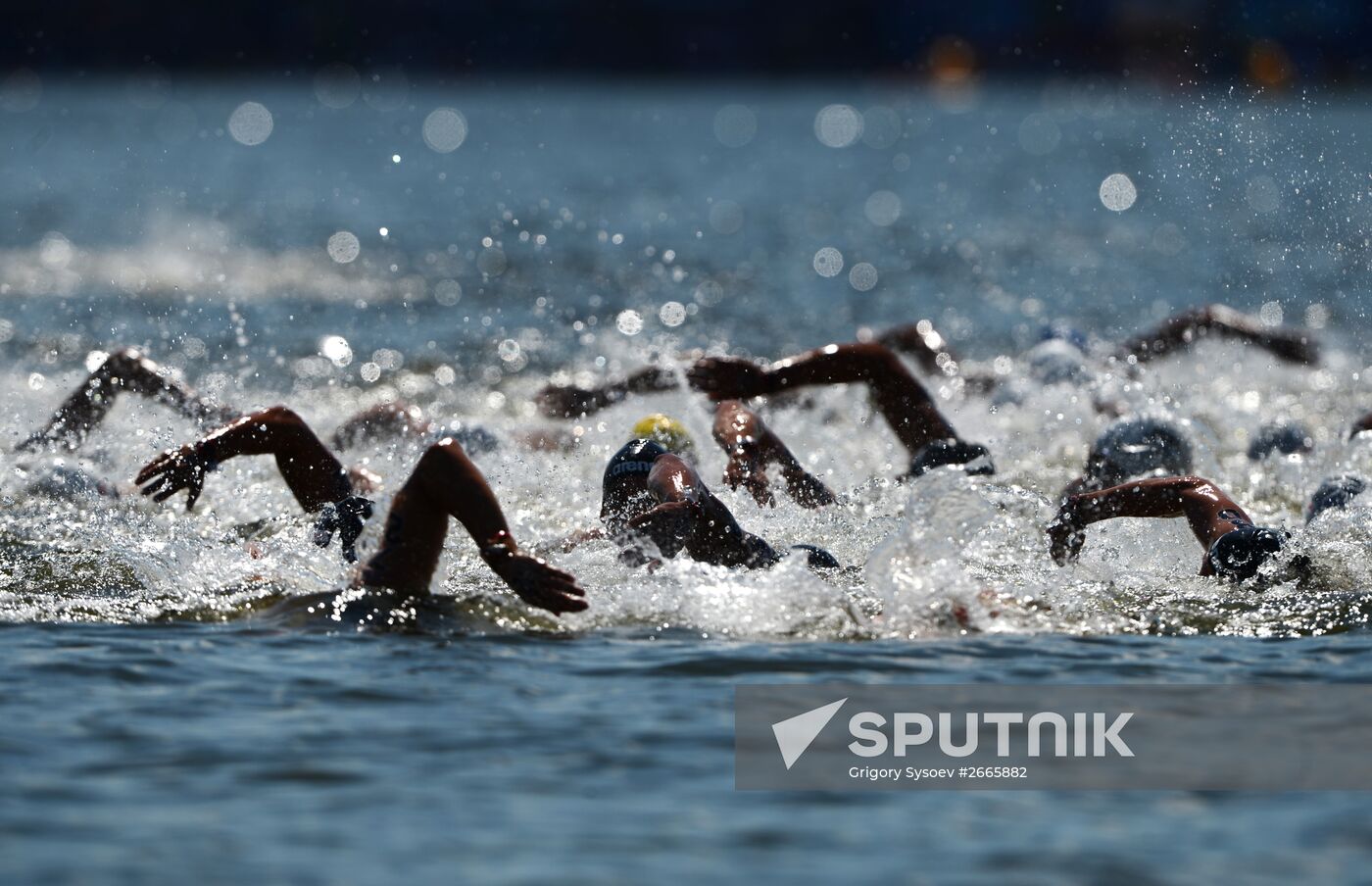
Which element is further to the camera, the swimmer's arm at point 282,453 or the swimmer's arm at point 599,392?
the swimmer's arm at point 599,392

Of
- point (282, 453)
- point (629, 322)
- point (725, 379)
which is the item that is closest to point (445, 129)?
point (629, 322)

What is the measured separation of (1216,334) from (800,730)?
8643mm

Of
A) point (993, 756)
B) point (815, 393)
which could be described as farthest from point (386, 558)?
point (815, 393)

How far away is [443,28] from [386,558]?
94.1 metres

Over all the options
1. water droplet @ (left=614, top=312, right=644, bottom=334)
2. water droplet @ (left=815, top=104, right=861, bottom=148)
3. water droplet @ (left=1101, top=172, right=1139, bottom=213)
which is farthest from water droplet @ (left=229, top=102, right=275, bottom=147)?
water droplet @ (left=614, top=312, right=644, bottom=334)

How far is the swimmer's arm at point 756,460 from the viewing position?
995 centimetres

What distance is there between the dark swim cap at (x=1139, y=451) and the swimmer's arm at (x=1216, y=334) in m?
3.09

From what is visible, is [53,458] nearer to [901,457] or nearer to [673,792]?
[901,457]

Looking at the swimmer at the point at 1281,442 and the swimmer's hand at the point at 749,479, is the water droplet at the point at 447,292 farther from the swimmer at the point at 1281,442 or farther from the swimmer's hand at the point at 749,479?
the swimmer's hand at the point at 749,479

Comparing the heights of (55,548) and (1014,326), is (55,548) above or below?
below

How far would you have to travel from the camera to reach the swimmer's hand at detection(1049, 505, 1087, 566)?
914 centimetres

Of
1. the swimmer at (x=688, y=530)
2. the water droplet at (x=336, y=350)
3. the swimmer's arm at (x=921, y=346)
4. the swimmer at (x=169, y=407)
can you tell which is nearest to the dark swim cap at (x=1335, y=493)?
the swimmer at (x=688, y=530)

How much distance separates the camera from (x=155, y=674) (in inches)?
287

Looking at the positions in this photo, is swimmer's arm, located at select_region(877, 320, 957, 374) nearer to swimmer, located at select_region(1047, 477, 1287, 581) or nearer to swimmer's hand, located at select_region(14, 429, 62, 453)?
swimmer, located at select_region(1047, 477, 1287, 581)
